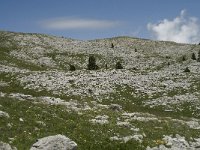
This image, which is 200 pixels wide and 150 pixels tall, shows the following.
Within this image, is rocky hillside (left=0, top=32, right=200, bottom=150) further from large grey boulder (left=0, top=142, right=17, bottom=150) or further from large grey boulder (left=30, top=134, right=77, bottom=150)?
large grey boulder (left=30, top=134, right=77, bottom=150)

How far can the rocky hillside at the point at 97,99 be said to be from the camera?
27.4m

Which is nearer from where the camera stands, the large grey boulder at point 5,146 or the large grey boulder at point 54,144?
the large grey boulder at point 5,146

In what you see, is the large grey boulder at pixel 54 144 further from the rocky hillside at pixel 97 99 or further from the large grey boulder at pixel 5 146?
the large grey boulder at pixel 5 146

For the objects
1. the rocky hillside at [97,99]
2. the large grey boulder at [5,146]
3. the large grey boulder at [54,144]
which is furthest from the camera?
the rocky hillside at [97,99]

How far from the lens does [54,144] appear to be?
23312 millimetres

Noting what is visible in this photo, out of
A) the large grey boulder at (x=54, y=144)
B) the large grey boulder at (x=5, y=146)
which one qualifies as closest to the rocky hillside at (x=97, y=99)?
the large grey boulder at (x=5, y=146)

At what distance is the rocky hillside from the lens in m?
27.4

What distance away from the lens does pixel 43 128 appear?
27.2 meters

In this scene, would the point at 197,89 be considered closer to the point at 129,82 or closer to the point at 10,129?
the point at 129,82

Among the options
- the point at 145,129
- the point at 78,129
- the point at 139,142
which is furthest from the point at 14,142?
the point at 145,129

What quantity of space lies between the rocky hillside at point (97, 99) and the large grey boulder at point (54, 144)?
89 centimetres

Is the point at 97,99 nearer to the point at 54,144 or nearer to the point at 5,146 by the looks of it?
the point at 54,144

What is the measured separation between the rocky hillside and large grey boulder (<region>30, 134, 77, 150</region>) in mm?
890

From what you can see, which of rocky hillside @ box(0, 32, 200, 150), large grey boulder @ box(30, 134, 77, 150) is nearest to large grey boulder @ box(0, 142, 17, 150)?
rocky hillside @ box(0, 32, 200, 150)
